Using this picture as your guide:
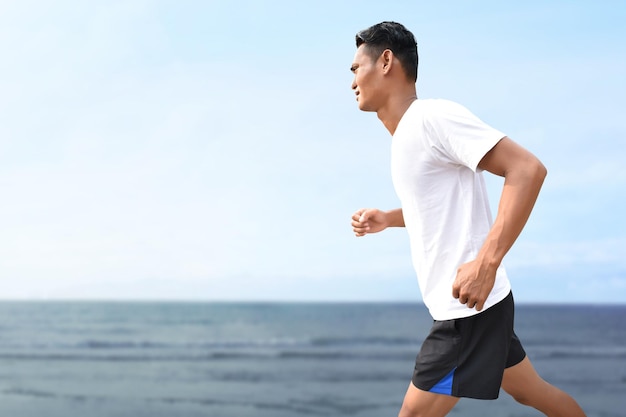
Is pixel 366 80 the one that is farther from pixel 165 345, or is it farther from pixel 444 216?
pixel 165 345

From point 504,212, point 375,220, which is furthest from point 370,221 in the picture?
point 504,212

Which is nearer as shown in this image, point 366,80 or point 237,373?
point 366,80

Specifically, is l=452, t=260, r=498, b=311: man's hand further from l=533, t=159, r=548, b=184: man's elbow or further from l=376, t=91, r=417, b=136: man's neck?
l=376, t=91, r=417, b=136: man's neck

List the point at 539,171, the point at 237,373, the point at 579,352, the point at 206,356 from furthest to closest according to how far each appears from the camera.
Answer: the point at 579,352 → the point at 206,356 → the point at 237,373 → the point at 539,171

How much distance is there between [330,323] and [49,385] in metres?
17.9

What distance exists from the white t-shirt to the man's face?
12cm

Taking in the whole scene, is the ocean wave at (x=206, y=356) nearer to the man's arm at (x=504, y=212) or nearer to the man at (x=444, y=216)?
the man at (x=444, y=216)

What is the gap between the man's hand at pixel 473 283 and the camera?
5.80 feet

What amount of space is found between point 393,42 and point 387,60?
52 millimetres

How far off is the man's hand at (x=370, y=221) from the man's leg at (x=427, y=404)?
0.61m

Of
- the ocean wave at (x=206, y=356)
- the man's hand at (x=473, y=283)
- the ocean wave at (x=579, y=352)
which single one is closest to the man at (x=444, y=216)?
the man's hand at (x=473, y=283)

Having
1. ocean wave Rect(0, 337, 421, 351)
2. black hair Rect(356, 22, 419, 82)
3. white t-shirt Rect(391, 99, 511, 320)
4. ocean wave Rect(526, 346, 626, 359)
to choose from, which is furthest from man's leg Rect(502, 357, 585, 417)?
ocean wave Rect(0, 337, 421, 351)

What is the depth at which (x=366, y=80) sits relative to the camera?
2.04 metres

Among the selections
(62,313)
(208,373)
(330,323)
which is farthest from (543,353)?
(62,313)
